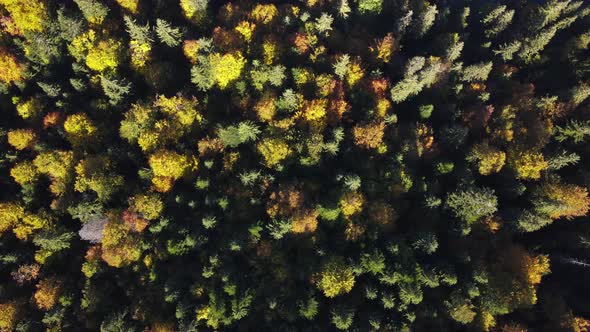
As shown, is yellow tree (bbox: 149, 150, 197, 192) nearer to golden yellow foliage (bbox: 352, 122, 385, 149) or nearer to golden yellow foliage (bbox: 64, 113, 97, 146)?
golden yellow foliage (bbox: 64, 113, 97, 146)

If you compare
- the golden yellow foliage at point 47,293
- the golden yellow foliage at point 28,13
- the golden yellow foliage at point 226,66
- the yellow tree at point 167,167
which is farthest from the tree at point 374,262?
the golden yellow foliage at point 28,13

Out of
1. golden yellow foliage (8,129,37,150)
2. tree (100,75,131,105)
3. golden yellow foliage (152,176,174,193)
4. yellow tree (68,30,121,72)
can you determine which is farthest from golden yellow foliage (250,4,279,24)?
golden yellow foliage (8,129,37,150)

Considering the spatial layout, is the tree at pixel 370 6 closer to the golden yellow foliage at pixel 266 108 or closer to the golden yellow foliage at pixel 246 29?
the golden yellow foliage at pixel 246 29

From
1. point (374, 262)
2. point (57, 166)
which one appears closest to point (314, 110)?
point (374, 262)

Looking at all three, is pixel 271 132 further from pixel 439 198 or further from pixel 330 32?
pixel 439 198

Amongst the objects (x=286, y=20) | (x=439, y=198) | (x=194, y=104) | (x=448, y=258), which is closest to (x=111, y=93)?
(x=194, y=104)

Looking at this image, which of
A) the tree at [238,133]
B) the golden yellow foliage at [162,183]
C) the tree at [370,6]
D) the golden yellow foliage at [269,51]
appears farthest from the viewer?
the tree at [370,6]

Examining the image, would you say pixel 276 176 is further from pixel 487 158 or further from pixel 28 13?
pixel 28 13
